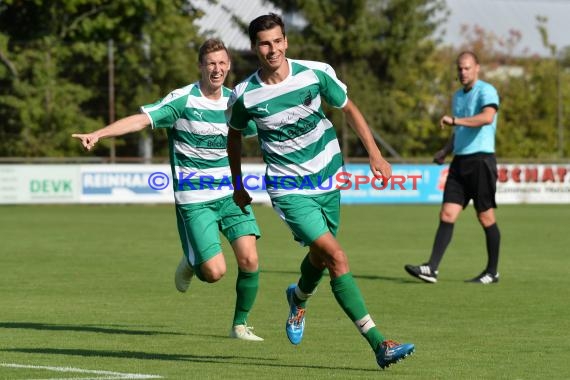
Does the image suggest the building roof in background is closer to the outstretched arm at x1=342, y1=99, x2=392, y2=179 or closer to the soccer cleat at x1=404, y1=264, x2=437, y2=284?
the soccer cleat at x1=404, y1=264, x2=437, y2=284

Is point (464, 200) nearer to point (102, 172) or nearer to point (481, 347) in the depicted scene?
point (481, 347)

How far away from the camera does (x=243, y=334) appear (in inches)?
358

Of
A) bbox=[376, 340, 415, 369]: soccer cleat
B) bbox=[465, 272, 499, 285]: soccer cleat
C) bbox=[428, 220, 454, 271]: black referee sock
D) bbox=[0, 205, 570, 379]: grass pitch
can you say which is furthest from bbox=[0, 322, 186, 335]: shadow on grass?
bbox=[465, 272, 499, 285]: soccer cleat

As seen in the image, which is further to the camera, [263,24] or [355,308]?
[263,24]

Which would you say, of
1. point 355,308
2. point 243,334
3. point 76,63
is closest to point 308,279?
point 243,334

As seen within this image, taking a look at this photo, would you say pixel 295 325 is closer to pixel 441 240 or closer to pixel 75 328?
pixel 75 328

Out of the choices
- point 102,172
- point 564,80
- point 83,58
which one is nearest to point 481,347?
point 102,172

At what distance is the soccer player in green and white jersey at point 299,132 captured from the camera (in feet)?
25.6

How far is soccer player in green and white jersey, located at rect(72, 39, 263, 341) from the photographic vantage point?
9.30 metres

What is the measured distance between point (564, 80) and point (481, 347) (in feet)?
158

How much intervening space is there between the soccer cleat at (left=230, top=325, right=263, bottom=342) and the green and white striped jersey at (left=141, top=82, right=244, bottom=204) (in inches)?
37.6

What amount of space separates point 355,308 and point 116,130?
1.85 meters

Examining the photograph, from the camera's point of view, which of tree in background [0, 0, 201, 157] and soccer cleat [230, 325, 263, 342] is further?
tree in background [0, 0, 201, 157]

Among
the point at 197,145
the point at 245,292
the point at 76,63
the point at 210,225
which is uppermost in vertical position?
the point at 76,63
